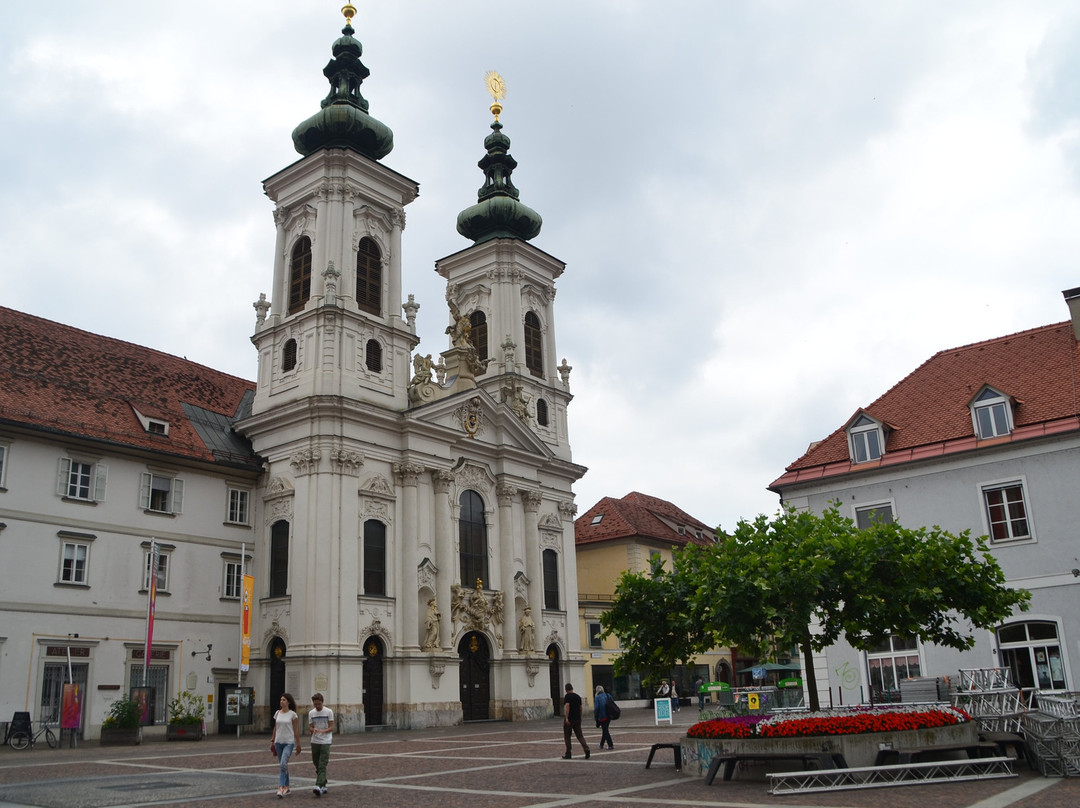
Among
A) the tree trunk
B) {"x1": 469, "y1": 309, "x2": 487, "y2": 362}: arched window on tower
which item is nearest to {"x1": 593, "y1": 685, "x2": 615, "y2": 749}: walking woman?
the tree trunk

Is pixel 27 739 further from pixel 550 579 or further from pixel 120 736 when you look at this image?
pixel 550 579

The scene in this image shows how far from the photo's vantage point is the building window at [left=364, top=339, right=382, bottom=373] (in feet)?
130

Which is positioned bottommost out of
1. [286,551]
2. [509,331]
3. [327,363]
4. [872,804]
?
[872,804]

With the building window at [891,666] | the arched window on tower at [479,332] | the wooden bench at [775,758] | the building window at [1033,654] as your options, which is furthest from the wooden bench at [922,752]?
the arched window on tower at [479,332]

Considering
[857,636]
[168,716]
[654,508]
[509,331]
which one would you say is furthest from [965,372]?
[654,508]

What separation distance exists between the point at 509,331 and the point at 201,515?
1928 centimetres

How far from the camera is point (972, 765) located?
14773 millimetres

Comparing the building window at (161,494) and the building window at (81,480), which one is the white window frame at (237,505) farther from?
the building window at (81,480)

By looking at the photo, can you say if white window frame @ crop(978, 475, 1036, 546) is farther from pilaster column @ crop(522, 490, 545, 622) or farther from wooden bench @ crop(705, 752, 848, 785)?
pilaster column @ crop(522, 490, 545, 622)

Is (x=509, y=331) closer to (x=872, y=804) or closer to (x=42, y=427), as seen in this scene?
(x=42, y=427)

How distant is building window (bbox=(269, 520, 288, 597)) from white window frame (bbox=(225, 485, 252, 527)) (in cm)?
128

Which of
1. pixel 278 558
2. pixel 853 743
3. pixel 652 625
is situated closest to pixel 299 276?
pixel 278 558

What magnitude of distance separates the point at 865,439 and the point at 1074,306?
7056mm

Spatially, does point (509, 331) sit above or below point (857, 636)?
above
